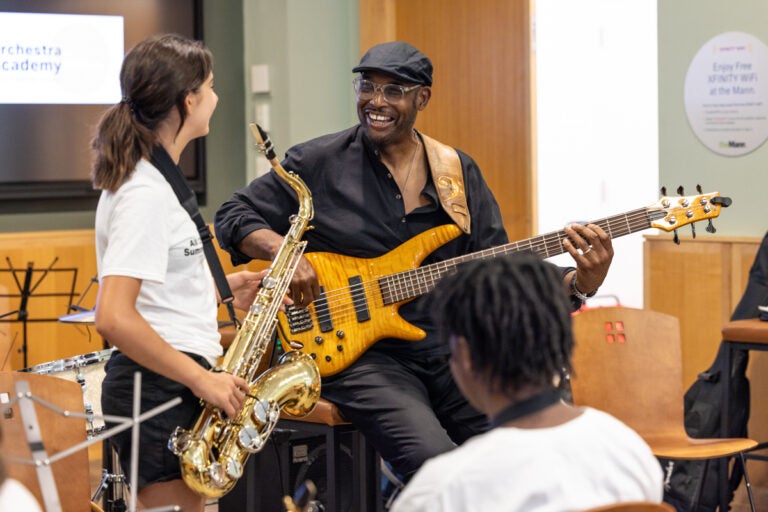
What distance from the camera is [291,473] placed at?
4227 millimetres

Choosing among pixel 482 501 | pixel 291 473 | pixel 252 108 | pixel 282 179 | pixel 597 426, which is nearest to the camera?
pixel 482 501

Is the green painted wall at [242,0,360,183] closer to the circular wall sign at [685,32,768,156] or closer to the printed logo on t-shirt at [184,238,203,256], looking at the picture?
the circular wall sign at [685,32,768,156]

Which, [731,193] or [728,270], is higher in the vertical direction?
[731,193]

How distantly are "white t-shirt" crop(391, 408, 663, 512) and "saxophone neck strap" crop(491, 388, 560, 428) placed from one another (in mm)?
56

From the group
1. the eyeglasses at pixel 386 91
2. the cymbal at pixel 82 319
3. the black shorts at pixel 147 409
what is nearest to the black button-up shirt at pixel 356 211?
the eyeglasses at pixel 386 91

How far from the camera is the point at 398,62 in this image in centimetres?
356

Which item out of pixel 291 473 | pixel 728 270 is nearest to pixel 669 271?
pixel 728 270

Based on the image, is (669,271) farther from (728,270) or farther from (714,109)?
(714,109)

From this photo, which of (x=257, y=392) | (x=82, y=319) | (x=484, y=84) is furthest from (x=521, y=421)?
(x=484, y=84)

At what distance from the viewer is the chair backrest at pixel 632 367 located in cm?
402

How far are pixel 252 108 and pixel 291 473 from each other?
3194 mm

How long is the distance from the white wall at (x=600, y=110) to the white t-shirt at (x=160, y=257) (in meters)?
6.09

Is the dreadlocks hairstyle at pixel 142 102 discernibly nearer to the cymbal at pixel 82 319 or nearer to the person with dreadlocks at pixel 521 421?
the person with dreadlocks at pixel 521 421

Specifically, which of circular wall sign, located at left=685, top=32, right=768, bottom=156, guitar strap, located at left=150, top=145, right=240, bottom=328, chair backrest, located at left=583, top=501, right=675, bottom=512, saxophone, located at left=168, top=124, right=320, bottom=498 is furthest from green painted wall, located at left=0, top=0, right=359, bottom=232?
chair backrest, located at left=583, top=501, right=675, bottom=512
